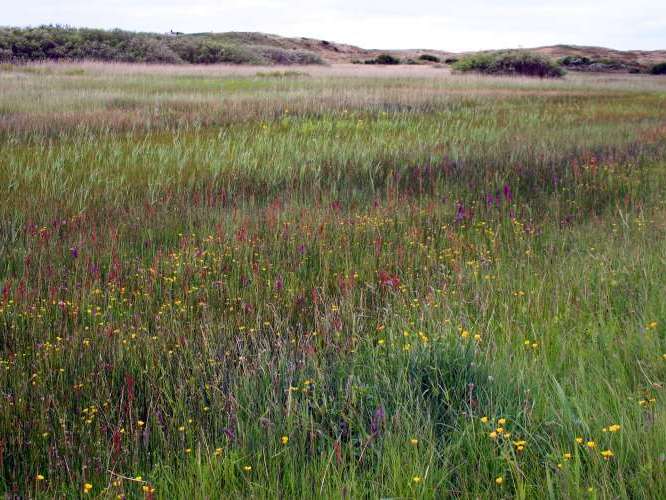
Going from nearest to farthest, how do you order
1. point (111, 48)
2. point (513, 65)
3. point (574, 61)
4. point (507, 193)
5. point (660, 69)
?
point (507, 193)
point (513, 65)
point (111, 48)
point (660, 69)
point (574, 61)

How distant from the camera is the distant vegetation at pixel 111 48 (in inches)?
1646

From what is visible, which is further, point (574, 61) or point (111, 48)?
point (574, 61)

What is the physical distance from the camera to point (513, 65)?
1613 inches

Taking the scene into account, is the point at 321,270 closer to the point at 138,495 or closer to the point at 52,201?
the point at 138,495

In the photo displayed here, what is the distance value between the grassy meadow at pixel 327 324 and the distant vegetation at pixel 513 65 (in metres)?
32.4

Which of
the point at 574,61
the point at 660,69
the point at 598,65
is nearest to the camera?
the point at 660,69

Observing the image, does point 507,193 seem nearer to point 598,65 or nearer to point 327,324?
point 327,324

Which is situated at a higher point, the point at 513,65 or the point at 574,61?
the point at 574,61

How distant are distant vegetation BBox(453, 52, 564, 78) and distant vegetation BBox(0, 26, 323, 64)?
16907 millimetres

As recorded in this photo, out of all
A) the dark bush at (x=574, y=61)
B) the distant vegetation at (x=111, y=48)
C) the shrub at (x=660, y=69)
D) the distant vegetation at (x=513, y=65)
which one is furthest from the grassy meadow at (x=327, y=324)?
the dark bush at (x=574, y=61)

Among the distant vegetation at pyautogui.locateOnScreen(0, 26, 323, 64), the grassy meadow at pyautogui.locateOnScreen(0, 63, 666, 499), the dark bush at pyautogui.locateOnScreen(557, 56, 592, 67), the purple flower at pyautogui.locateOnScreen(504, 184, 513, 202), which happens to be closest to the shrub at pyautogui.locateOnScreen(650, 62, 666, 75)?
the dark bush at pyautogui.locateOnScreen(557, 56, 592, 67)

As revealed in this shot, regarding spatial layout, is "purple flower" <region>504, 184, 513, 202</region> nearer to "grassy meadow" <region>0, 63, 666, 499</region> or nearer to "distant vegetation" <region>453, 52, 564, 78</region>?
"grassy meadow" <region>0, 63, 666, 499</region>

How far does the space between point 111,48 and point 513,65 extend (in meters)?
26.7

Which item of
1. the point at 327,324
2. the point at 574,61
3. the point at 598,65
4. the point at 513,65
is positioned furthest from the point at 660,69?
the point at 327,324
